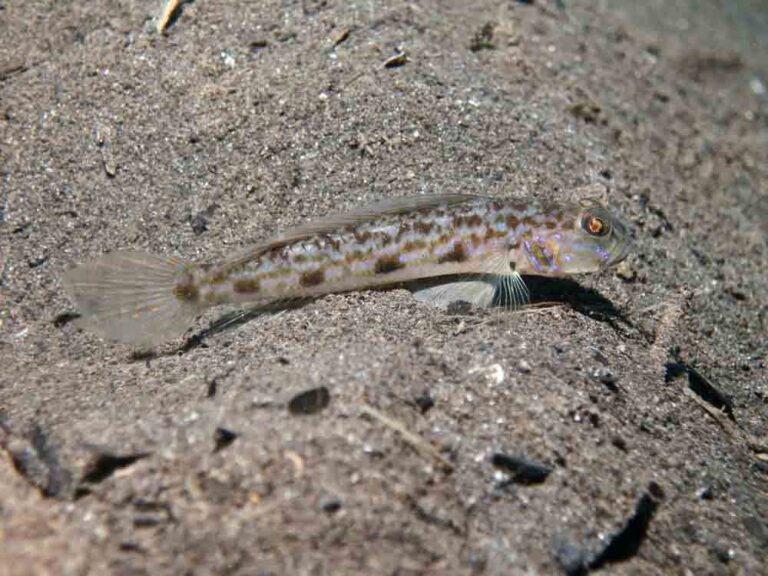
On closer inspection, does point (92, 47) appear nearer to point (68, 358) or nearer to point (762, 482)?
point (68, 358)

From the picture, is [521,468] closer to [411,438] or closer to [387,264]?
[411,438]

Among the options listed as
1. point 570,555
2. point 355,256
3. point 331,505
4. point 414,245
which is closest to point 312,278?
point 355,256

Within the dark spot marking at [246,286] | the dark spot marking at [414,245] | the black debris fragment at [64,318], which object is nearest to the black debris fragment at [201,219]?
the dark spot marking at [246,286]

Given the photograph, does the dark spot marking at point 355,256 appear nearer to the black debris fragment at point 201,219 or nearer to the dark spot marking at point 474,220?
the dark spot marking at point 474,220

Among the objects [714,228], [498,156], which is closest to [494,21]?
[498,156]

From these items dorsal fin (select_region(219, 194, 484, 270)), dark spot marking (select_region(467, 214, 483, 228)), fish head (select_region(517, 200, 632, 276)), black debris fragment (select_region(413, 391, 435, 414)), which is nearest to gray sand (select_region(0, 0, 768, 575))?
black debris fragment (select_region(413, 391, 435, 414))

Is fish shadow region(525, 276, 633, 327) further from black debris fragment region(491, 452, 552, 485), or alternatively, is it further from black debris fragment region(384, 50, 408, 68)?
black debris fragment region(384, 50, 408, 68)
